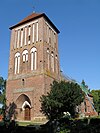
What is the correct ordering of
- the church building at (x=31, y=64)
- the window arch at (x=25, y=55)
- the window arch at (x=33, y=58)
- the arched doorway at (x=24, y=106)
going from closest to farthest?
the church building at (x=31, y=64)
the arched doorway at (x=24, y=106)
the window arch at (x=33, y=58)
the window arch at (x=25, y=55)

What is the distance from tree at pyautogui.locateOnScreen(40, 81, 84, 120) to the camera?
22.1m

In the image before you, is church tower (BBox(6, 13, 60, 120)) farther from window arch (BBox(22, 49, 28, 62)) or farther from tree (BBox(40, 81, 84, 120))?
tree (BBox(40, 81, 84, 120))

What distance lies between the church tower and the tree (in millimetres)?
1807

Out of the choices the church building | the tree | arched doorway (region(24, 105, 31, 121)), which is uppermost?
the church building

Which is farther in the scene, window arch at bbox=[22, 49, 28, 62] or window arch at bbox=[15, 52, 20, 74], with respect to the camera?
window arch at bbox=[15, 52, 20, 74]

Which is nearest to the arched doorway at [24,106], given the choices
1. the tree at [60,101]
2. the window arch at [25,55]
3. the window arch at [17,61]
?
the tree at [60,101]

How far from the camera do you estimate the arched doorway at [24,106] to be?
26.3m

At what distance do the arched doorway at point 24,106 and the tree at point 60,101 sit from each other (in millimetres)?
3855

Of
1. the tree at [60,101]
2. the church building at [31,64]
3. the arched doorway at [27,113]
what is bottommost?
the arched doorway at [27,113]

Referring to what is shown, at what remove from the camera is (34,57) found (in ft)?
91.8

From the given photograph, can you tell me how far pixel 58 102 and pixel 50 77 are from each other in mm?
5728

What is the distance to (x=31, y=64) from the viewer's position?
1093 inches

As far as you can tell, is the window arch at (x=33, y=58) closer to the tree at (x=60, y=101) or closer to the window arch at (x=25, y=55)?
the window arch at (x=25, y=55)

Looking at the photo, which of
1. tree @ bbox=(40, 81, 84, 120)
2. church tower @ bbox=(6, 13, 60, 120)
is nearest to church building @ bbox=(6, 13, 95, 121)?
church tower @ bbox=(6, 13, 60, 120)
